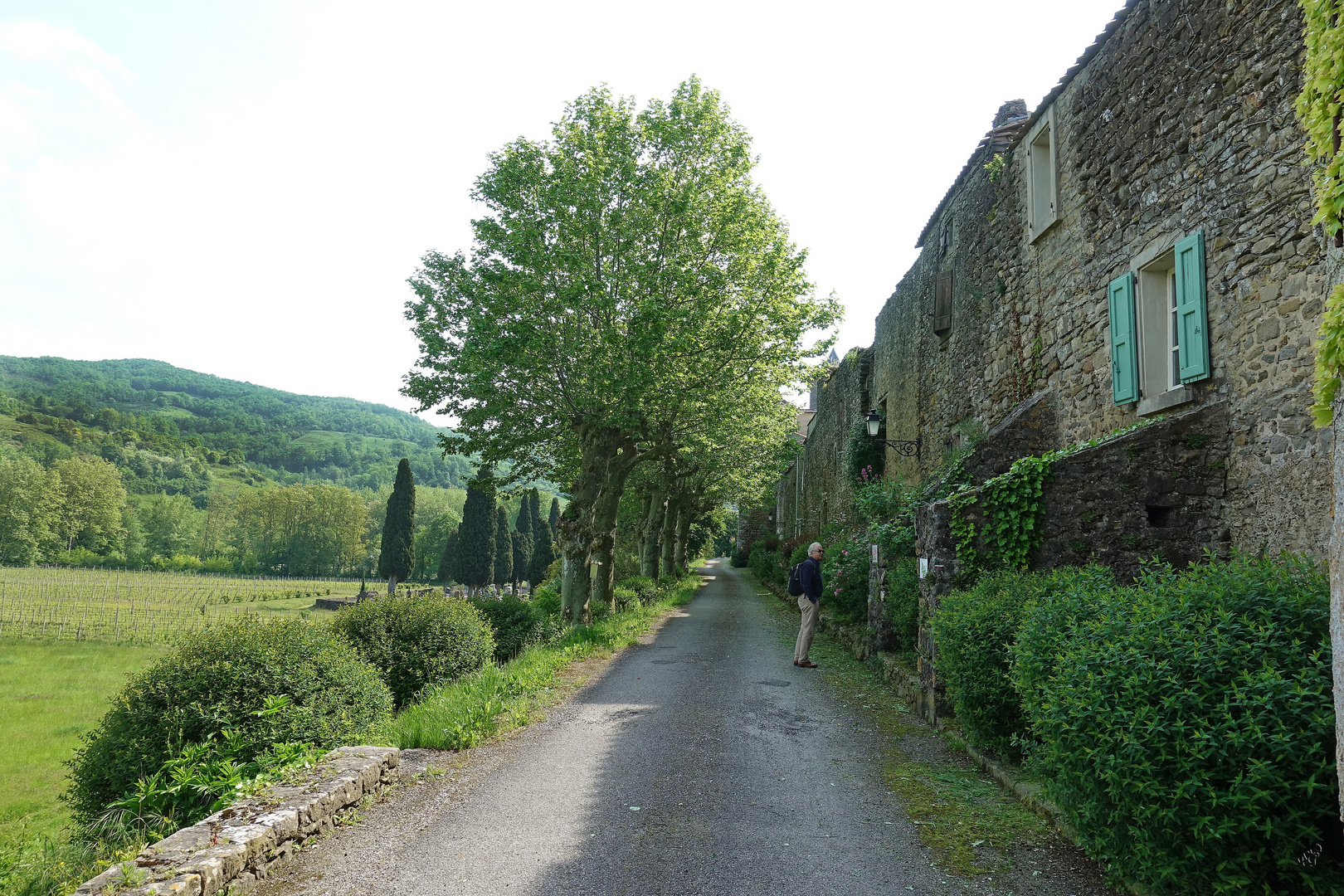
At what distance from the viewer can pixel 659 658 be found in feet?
40.1

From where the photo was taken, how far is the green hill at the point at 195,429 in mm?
122750

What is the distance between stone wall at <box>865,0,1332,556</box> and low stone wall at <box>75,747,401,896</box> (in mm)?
7782

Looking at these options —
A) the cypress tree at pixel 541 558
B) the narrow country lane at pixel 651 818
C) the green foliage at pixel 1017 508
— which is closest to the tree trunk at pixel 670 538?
the cypress tree at pixel 541 558

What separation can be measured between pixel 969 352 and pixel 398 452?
157477mm

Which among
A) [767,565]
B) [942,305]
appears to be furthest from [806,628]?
[767,565]

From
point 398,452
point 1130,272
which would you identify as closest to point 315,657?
point 1130,272

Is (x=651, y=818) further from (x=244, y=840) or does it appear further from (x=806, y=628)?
(x=806, y=628)

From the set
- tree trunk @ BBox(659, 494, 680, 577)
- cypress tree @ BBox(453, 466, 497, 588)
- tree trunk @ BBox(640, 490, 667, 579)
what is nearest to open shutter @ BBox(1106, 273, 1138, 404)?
tree trunk @ BBox(640, 490, 667, 579)

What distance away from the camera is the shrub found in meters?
5.80

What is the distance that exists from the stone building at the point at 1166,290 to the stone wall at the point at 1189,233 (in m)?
0.02

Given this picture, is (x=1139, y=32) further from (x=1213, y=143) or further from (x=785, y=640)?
(x=785, y=640)

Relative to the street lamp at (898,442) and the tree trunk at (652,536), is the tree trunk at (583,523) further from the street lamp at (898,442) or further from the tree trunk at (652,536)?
the tree trunk at (652,536)

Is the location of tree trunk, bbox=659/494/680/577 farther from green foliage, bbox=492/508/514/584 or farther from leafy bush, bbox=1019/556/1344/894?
leafy bush, bbox=1019/556/1344/894

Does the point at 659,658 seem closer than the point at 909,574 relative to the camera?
No
